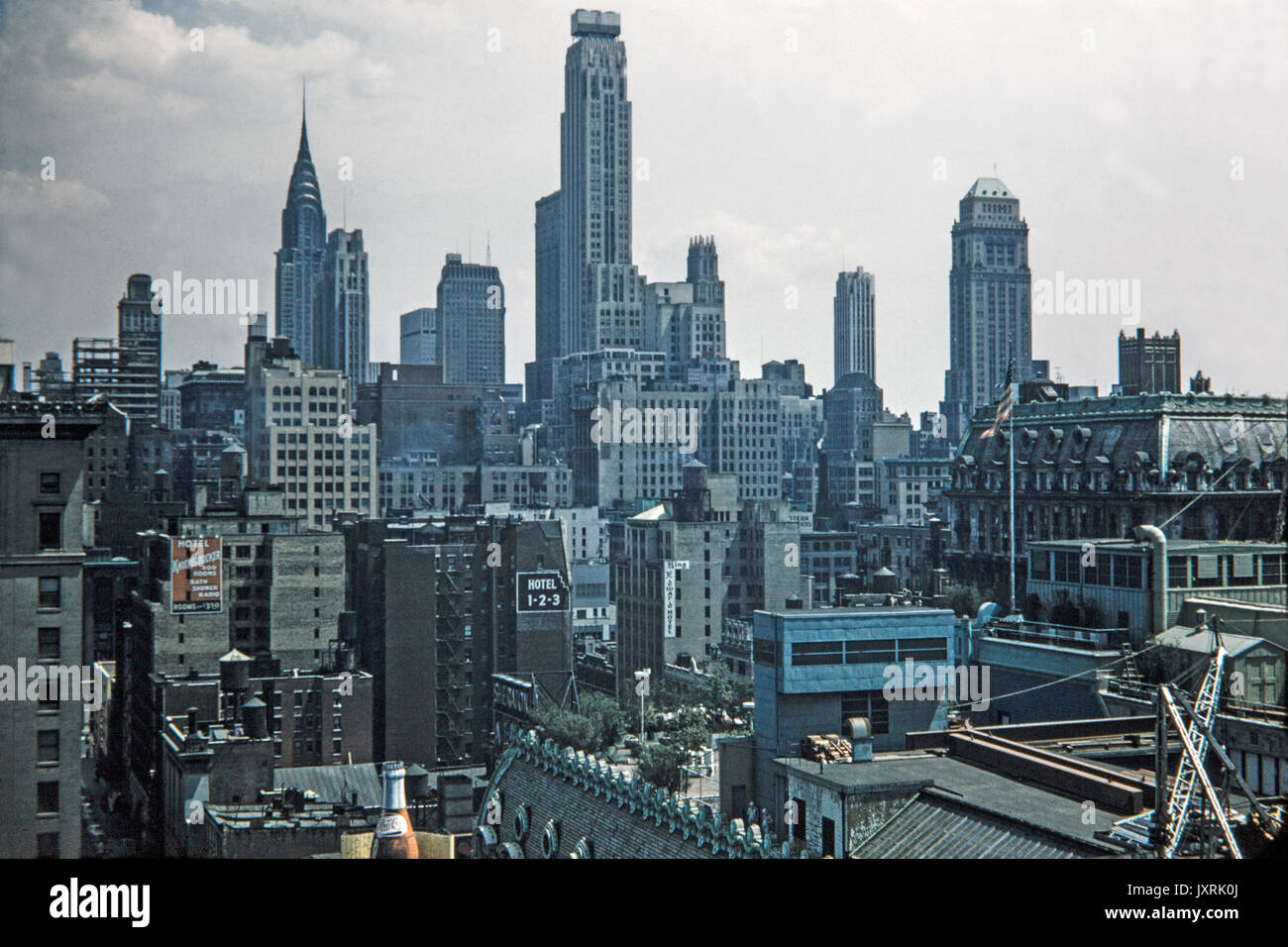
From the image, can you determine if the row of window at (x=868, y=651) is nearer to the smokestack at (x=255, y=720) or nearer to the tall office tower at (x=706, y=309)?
the smokestack at (x=255, y=720)

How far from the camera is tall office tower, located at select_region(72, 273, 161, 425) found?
109ft

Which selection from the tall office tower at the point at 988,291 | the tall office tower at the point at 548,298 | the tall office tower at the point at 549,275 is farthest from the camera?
the tall office tower at the point at 548,298

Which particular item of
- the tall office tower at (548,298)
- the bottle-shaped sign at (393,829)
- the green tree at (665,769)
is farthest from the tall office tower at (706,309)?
the bottle-shaped sign at (393,829)

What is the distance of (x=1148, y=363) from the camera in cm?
4588

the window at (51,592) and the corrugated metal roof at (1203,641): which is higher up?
the window at (51,592)

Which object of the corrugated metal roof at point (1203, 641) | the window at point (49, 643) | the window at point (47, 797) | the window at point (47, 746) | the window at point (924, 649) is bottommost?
the window at point (47, 797)

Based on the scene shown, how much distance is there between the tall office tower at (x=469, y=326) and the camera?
141 meters

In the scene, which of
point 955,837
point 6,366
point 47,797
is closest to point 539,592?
point 47,797

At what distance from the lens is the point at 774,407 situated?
88250 mm

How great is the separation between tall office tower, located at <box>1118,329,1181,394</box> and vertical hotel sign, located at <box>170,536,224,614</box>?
2968 cm

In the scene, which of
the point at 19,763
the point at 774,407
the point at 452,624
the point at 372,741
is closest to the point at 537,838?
the point at 19,763

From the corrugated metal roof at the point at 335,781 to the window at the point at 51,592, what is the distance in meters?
15.9

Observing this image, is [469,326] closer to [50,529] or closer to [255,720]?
[255,720]
